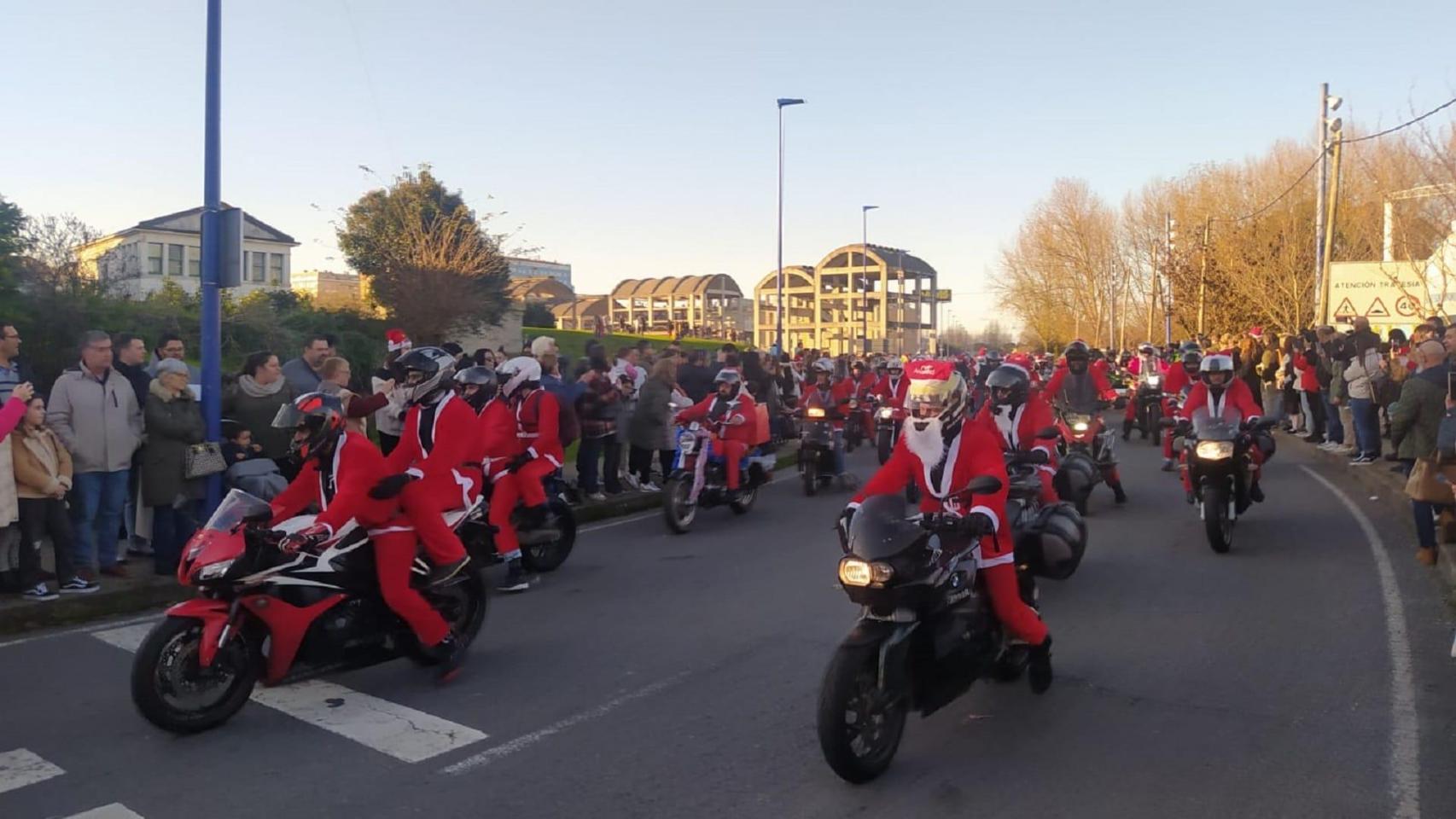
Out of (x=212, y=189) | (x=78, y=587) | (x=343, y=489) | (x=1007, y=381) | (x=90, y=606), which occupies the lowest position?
(x=90, y=606)

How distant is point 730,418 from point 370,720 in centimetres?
690

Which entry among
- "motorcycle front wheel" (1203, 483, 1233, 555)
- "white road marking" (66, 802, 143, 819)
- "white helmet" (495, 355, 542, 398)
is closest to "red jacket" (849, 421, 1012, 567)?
"white road marking" (66, 802, 143, 819)

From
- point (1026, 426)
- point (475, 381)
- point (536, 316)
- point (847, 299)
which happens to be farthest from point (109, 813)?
point (847, 299)

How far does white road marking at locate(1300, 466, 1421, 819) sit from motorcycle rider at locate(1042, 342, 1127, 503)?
4097 mm

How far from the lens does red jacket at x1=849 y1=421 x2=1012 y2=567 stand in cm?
555

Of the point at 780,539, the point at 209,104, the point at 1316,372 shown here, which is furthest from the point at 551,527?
the point at 1316,372

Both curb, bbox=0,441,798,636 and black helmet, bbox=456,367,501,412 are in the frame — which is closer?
curb, bbox=0,441,798,636

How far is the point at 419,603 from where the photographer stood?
20.7 ft

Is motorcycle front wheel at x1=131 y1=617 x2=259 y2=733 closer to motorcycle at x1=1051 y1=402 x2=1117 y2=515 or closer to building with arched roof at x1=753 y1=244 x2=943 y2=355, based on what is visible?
motorcycle at x1=1051 y1=402 x2=1117 y2=515

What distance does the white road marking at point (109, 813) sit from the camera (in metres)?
4.58

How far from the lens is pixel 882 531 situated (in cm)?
488

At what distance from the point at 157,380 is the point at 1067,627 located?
22.4 feet

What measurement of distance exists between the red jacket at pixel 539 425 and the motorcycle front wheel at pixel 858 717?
5102 millimetres

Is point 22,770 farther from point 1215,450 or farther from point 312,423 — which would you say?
point 1215,450
